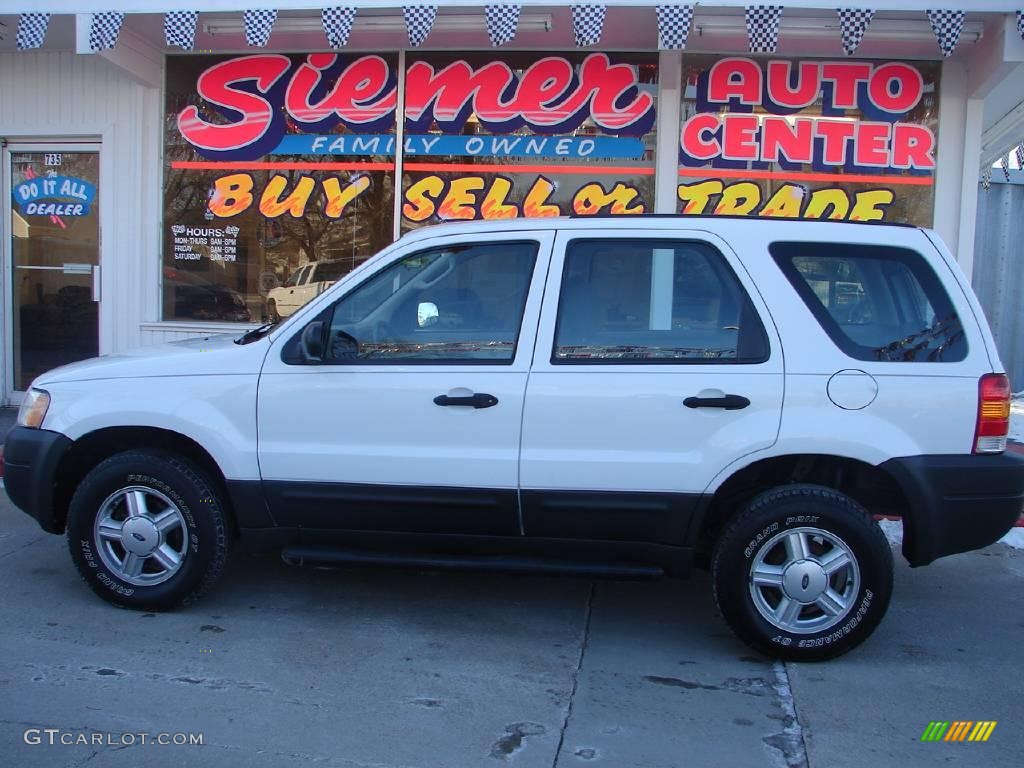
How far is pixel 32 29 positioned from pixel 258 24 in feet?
6.51

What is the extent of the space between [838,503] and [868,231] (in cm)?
123

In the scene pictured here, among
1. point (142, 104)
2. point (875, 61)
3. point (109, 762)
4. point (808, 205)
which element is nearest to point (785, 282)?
point (109, 762)

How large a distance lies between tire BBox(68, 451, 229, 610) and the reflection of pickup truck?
4.91 m

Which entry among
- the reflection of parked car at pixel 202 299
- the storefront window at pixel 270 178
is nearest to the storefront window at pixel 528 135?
the storefront window at pixel 270 178

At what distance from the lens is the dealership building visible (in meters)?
8.31

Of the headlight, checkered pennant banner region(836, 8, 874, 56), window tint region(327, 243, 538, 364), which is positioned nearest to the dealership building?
checkered pennant banner region(836, 8, 874, 56)

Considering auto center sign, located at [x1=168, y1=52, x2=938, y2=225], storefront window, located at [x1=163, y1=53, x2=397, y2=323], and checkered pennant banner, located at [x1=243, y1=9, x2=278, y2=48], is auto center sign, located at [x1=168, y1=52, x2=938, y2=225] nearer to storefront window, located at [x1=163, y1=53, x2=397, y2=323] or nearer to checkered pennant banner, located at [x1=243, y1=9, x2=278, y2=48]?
storefront window, located at [x1=163, y1=53, x2=397, y2=323]

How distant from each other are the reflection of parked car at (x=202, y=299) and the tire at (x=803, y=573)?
21.8 ft

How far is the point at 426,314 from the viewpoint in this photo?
441cm

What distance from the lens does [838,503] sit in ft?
13.5

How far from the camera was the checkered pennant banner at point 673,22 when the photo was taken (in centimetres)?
755

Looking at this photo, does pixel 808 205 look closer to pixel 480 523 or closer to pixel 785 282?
pixel 785 282

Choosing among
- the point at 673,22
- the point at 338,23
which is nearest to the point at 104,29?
the point at 338,23

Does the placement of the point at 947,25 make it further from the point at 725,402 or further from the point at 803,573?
the point at 803,573
